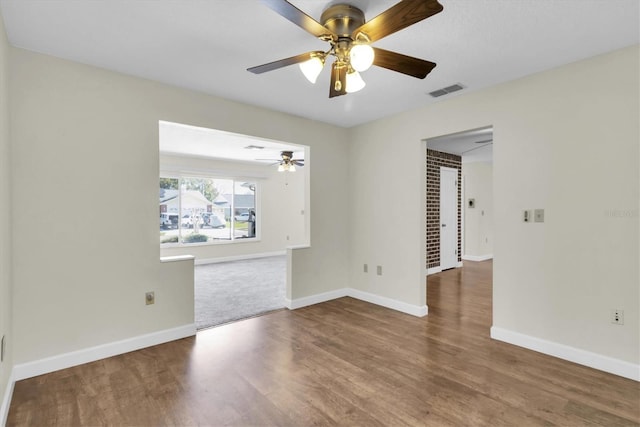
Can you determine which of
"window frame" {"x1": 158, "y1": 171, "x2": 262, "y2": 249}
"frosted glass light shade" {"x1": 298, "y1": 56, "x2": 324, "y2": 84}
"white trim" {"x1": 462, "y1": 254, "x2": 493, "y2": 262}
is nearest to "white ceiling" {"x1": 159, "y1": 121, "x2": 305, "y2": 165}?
"window frame" {"x1": 158, "y1": 171, "x2": 262, "y2": 249}

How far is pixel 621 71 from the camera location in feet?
7.78

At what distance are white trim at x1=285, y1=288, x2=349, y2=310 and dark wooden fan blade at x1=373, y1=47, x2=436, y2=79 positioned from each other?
118 inches

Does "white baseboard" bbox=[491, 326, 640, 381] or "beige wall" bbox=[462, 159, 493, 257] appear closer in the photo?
"white baseboard" bbox=[491, 326, 640, 381]

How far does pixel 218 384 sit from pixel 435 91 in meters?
3.30

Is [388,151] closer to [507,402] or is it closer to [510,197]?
[510,197]

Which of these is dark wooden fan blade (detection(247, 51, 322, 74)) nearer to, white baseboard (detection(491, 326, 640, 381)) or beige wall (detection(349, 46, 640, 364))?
beige wall (detection(349, 46, 640, 364))

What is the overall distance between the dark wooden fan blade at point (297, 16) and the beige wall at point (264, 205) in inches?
231

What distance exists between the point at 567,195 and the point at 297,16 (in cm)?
260

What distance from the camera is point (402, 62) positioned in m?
1.96

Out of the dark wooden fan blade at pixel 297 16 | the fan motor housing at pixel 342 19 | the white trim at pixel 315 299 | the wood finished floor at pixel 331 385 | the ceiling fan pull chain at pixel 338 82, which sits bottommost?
the wood finished floor at pixel 331 385

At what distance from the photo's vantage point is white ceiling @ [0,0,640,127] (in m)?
1.87

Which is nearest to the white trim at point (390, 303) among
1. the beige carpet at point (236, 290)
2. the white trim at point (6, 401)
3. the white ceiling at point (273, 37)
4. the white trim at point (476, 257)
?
the beige carpet at point (236, 290)

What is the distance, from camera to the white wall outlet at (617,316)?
93.6 inches

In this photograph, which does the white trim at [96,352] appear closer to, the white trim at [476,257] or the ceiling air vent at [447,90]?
the ceiling air vent at [447,90]
